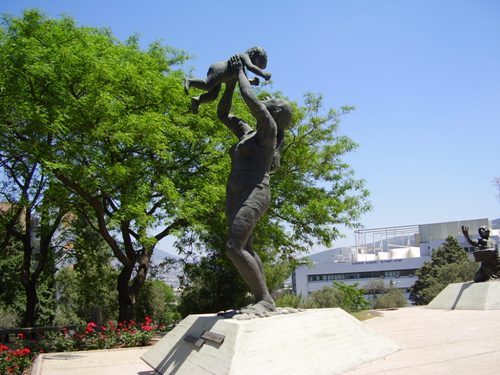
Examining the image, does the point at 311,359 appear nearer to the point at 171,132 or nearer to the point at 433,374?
the point at 433,374

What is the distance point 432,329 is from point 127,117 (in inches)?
335

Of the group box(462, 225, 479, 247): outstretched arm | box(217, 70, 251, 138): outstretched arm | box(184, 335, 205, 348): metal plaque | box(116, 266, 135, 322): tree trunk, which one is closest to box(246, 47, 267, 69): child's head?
box(217, 70, 251, 138): outstretched arm

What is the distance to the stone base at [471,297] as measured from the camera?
10945 mm

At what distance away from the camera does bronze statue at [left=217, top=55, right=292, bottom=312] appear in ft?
18.5

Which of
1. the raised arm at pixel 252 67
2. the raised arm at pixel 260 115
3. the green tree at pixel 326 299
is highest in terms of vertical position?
the raised arm at pixel 252 67

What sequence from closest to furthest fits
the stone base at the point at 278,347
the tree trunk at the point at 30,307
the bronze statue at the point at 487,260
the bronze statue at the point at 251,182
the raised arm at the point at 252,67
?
the stone base at the point at 278,347 < the bronze statue at the point at 251,182 < the raised arm at the point at 252,67 < the bronze statue at the point at 487,260 < the tree trunk at the point at 30,307

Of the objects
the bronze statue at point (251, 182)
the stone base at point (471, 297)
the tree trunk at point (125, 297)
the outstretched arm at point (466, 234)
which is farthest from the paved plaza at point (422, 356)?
the tree trunk at point (125, 297)

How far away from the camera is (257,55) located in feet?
20.5

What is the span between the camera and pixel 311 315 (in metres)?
5.35

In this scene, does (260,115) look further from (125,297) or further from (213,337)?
(125,297)

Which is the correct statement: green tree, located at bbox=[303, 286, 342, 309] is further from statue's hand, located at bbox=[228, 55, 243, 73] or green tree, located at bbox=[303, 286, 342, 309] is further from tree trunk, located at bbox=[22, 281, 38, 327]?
statue's hand, located at bbox=[228, 55, 243, 73]

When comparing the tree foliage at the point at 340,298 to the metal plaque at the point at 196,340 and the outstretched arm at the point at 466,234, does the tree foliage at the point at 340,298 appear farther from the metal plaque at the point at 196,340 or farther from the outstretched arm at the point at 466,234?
the metal plaque at the point at 196,340

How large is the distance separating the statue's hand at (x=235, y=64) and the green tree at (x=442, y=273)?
3409cm

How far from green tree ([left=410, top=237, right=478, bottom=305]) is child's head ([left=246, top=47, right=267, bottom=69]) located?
33783mm
